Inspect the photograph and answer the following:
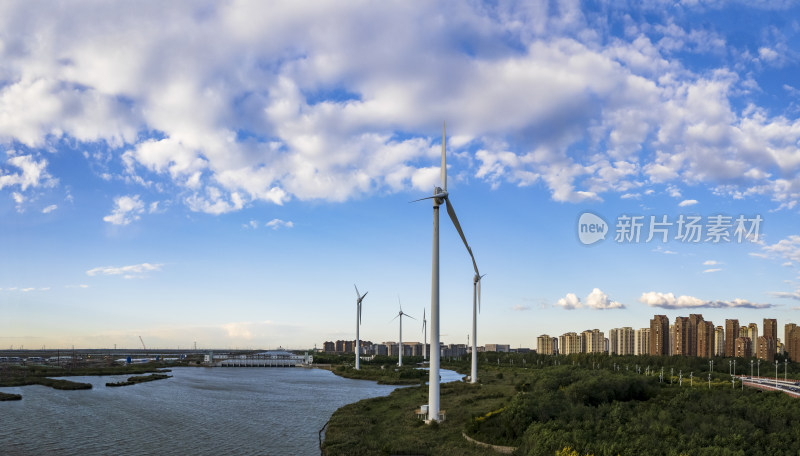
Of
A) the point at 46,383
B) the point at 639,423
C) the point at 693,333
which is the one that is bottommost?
the point at 46,383

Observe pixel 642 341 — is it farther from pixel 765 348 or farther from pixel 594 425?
pixel 594 425

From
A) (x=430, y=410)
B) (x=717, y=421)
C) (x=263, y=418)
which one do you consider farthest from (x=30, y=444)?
(x=717, y=421)

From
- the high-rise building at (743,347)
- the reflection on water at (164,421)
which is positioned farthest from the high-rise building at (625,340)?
the reflection on water at (164,421)

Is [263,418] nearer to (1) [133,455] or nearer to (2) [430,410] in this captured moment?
(1) [133,455]

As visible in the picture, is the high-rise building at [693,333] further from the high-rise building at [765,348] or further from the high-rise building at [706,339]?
the high-rise building at [765,348]

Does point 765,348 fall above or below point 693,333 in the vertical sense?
below

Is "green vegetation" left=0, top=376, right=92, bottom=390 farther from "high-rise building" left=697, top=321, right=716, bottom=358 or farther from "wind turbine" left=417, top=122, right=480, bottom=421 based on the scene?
"high-rise building" left=697, top=321, right=716, bottom=358

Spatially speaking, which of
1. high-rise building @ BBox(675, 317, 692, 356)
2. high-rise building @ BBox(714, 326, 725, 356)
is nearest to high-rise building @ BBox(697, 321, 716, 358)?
high-rise building @ BBox(714, 326, 725, 356)

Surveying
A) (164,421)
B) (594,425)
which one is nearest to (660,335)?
(594,425)

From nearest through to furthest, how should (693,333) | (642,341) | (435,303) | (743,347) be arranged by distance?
(435,303), (743,347), (693,333), (642,341)
